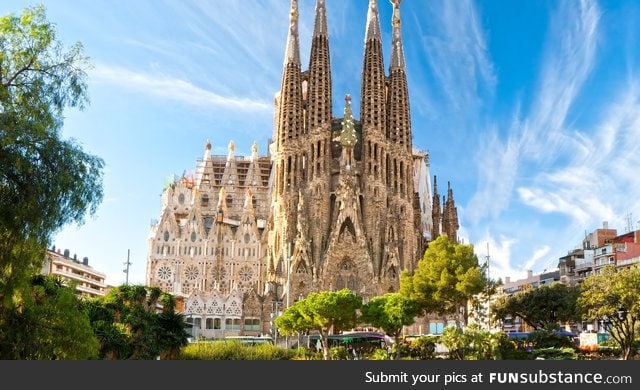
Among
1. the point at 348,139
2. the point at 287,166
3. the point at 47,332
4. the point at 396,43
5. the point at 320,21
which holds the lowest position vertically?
the point at 47,332

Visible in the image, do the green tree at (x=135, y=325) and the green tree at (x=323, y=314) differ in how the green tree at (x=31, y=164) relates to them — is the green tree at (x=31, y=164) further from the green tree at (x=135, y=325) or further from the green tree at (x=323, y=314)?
the green tree at (x=323, y=314)

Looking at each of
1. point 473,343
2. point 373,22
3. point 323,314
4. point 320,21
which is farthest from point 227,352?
point 373,22

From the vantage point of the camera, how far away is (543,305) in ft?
157

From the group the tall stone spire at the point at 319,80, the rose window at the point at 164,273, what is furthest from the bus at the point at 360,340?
the tall stone spire at the point at 319,80

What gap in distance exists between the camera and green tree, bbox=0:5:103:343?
49.5 feet

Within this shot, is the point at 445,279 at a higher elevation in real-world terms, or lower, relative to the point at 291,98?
lower

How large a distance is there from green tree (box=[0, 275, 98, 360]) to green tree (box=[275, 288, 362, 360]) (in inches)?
1062

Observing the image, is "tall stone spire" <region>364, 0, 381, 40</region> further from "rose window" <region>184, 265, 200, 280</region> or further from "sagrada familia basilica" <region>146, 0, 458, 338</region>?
"rose window" <region>184, 265, 200, 280</region>

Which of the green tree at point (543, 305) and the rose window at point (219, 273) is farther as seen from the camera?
the rose window at point (219, 273)

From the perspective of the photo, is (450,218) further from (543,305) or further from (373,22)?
(543,305)

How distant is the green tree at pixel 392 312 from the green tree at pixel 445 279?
102cm

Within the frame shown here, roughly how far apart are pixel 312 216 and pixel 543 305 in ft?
91.4

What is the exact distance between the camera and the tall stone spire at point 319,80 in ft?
239

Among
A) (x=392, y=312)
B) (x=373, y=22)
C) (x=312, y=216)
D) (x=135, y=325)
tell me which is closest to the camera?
(x=135, y=325)
